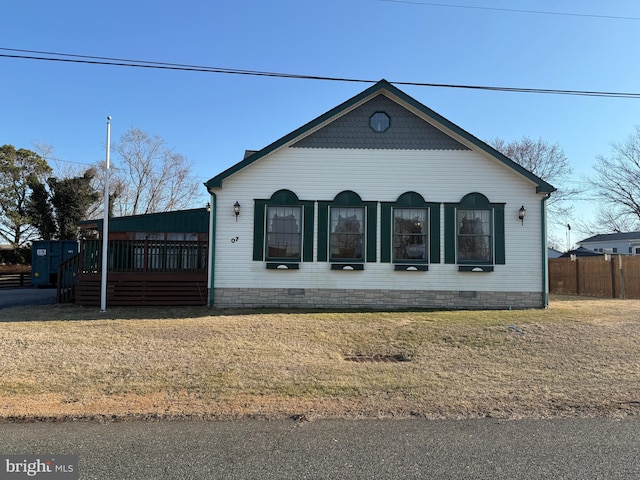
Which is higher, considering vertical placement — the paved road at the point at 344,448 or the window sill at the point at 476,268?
the window sill at the point at 476,268

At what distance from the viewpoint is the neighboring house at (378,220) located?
38.5ft

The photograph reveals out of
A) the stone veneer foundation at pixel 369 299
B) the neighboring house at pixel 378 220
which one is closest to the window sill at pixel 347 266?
the neighboring house at pixel 378 220

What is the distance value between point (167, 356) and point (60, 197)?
30682 mm

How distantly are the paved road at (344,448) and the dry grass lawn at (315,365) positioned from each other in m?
0.36

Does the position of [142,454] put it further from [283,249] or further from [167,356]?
[283,249]

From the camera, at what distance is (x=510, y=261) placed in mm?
11922

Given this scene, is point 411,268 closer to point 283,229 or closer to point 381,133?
point 283,229

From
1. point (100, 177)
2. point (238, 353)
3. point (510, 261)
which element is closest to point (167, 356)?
point (238, 353)

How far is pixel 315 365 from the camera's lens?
666cm

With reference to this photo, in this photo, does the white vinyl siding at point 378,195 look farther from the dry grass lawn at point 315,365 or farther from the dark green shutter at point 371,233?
the dry grass lawn at point 315,365

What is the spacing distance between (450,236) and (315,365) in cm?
673

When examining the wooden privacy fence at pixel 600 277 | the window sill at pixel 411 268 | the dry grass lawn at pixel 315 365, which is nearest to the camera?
the dry grass lawn at pixel 315 365

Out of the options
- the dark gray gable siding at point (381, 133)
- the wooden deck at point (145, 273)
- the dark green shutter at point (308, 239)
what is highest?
the dark gray gable siding at point (381, 133)

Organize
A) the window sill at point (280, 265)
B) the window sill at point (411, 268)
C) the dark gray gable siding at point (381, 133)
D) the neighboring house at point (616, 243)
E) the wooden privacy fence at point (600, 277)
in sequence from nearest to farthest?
1. the window sill at point (280, 265)
2. the window sill at point (411, 268)
3. the dark gray gable siding at point (381, 133)
4. the wooden privacy fence at point (600, 277)
5. the neighboring house at point (616, 243)
